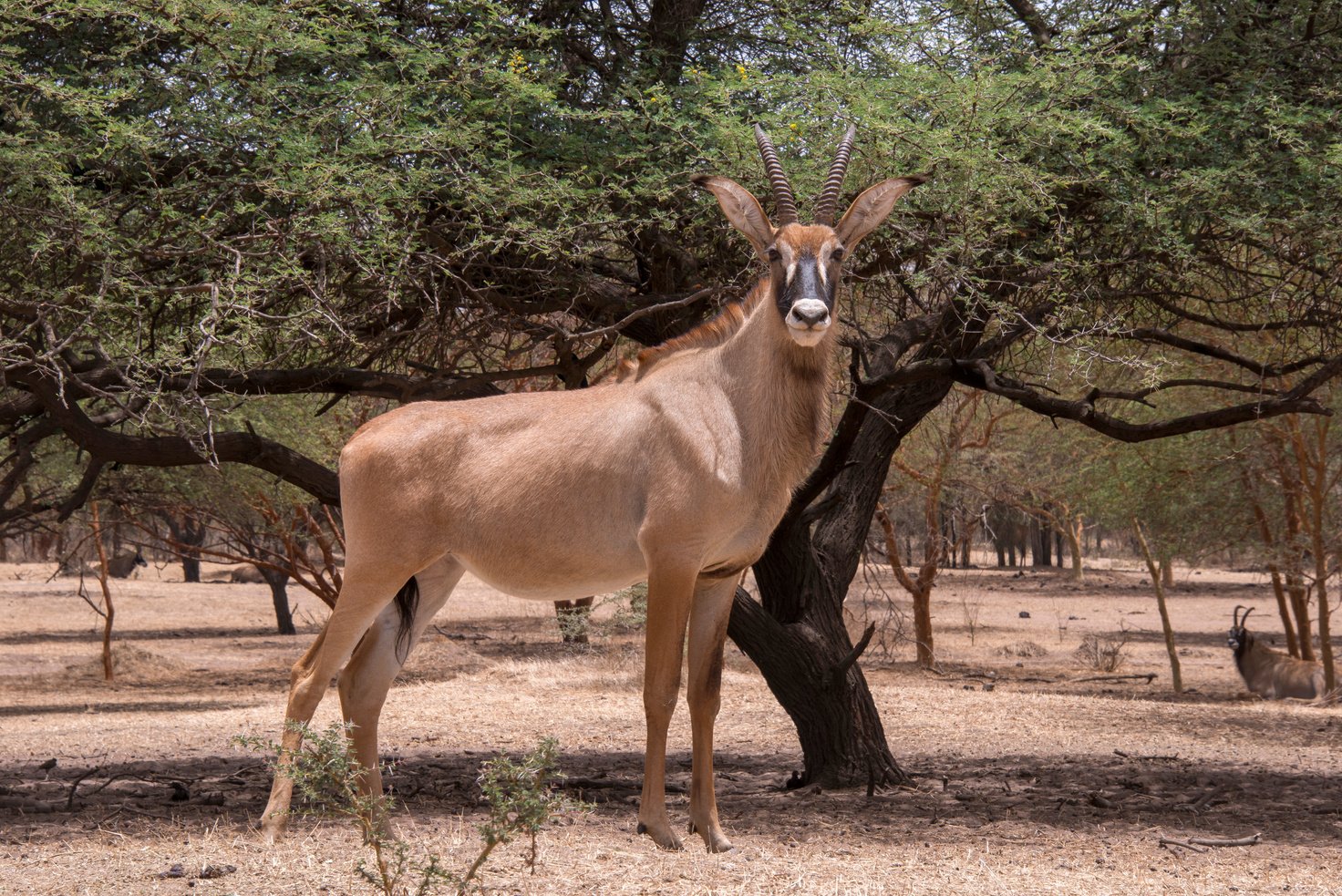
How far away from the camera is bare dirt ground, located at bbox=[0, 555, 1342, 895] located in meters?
6.44

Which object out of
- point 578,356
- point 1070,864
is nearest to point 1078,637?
point 578,356

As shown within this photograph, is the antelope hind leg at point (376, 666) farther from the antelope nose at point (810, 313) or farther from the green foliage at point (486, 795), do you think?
the antelope nose at point (810, 313)

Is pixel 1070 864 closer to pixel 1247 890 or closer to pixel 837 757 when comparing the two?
pixel 1247 890

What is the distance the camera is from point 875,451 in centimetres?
1004

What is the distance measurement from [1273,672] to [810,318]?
59.3 ft

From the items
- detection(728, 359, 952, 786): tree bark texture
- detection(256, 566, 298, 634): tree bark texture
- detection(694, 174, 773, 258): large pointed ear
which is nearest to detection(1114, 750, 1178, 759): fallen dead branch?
detection(728, 359, 952, 786): tree bark texture

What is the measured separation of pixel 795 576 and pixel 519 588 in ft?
10.7

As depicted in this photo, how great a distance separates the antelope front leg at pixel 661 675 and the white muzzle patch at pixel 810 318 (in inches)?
51.0

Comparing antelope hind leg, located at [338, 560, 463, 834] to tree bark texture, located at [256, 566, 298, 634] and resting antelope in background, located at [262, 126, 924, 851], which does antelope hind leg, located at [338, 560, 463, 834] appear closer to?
resting antelope in background, located at [262, 126, 924, 851]

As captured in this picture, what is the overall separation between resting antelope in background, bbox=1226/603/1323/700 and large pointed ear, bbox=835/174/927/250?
1681cm

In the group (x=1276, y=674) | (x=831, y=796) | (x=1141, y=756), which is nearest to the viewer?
(x=831, y=796)

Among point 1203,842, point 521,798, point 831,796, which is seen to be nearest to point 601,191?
point 521,798

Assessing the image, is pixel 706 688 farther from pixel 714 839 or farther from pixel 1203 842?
pixel 1203 842

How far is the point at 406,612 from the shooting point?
23.8 ft
